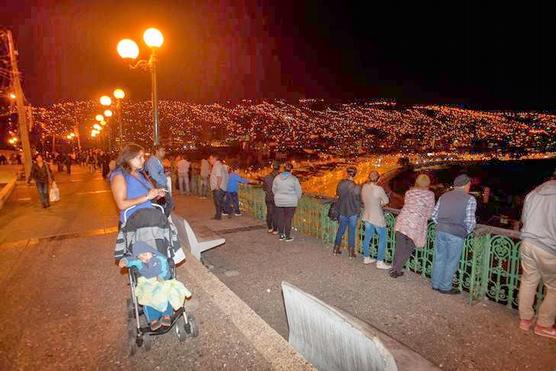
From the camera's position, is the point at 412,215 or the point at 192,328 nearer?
the point at 192,328

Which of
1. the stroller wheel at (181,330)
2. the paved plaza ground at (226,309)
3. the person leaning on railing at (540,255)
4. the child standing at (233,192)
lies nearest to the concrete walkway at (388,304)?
the paved plaza ground at (226,309)

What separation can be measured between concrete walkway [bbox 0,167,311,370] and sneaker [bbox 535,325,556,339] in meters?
3.00

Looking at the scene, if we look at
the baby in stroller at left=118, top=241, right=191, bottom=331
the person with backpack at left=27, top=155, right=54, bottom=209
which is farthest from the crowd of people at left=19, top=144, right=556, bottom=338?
the person with backpack at left=27, top=155, right=54, bottom=209

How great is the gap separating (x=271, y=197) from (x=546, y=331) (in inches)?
224

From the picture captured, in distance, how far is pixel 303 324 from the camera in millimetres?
3188

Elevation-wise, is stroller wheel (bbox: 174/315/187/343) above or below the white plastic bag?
below

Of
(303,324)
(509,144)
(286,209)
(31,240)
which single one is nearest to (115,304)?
(303,324)

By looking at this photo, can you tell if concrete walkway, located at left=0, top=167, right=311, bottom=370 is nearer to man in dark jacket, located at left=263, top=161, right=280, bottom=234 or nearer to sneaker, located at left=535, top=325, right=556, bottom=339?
sneaker, located at left=535, top=325, right=556, bottom=339

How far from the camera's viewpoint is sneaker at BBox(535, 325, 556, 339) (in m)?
3.95

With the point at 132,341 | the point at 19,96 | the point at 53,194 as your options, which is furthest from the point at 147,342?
the point at 19,96

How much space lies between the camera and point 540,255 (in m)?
3.89

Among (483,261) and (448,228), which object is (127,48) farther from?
(483,261)

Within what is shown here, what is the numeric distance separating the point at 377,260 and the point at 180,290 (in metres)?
3.92

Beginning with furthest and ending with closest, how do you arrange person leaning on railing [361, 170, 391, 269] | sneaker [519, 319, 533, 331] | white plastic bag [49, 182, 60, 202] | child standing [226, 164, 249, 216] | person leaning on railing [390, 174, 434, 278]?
white plastic bag [49, 182, 60, 202]
child standing [226, 164, 249, 216]
person leaning on railing [361, 170, 391, 269]
person leaning on railing [390, 174, 434, 278]
sneaker [519, 319, 533, 331]
